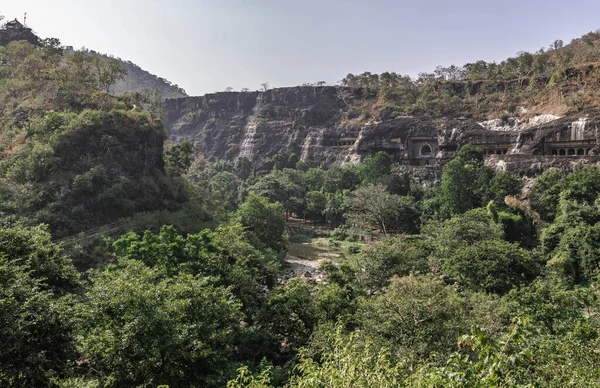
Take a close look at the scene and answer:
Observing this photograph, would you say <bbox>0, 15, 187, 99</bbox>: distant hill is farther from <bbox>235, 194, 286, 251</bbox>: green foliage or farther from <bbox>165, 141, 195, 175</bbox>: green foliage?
<bbox>235, 194, 286, 251</bbox>: green foliage

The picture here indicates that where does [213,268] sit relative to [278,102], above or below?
below

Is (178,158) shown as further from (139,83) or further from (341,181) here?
(139,83)

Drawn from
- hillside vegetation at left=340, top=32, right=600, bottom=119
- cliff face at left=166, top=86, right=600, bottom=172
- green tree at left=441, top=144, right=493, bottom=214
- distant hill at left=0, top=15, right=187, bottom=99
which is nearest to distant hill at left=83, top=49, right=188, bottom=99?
distant hill at left=0, top=15, right=187, bottom=99

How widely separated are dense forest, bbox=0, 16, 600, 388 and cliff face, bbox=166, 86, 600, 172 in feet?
21.8

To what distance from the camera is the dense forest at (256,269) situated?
8078 millimetres

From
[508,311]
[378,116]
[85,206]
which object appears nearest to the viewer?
[508,311]

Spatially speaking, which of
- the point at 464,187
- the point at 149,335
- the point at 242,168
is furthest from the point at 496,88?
the point at 149,335

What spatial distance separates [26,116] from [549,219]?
43675mm

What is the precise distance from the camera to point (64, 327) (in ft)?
28.6

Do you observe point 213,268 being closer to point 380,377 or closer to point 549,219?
point 380,377

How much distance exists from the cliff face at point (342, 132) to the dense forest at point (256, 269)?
21.8 feet

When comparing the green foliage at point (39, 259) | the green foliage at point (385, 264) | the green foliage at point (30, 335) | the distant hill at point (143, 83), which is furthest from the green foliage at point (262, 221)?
the distant hill at point (143, 83)

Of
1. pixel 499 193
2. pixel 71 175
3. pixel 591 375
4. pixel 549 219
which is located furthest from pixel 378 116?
pixel 591 375

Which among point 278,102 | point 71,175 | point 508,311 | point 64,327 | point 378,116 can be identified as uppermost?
point 278,102
